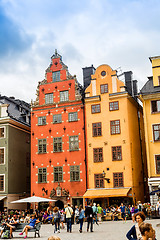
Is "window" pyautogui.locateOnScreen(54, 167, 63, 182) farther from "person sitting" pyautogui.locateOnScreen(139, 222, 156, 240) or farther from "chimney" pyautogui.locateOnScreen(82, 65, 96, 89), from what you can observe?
"person sitting" pyautogui.locateOnScreen(139, 222, 156, 240)

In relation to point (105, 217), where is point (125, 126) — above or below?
above

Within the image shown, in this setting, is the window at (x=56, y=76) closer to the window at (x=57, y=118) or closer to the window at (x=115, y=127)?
the window at (x=57, y=118)

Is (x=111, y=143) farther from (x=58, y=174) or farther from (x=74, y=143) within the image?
(x=58, y=174)

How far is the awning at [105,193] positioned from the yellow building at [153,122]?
2602 millimetres

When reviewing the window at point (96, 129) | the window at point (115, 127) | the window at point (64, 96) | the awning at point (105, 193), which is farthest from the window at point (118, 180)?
the window at point (64, 96)

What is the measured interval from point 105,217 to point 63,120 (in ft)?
37.1

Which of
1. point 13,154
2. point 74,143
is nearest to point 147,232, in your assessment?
point 74,143

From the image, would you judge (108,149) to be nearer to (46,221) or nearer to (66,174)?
(66,174)

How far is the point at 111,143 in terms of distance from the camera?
3450cm

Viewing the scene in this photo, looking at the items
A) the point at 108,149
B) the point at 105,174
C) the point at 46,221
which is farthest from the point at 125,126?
the point at 46,221

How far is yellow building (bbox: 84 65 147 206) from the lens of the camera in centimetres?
3347

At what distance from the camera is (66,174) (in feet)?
117

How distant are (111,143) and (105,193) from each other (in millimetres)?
4945

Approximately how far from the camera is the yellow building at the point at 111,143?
33.5 metres
